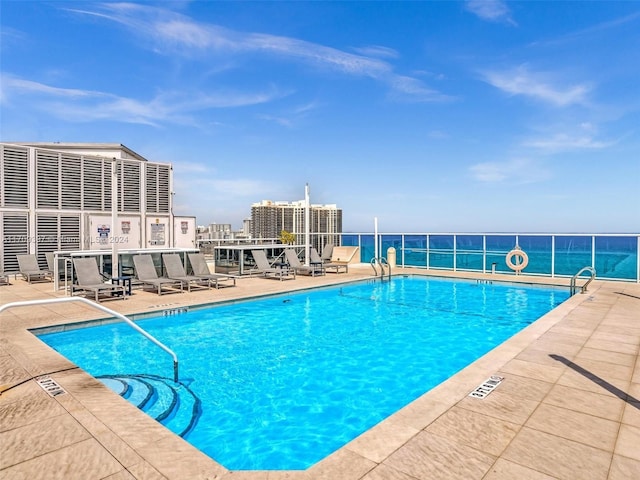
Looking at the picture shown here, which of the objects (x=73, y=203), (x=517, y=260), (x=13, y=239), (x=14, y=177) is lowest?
Answer: (x=517, y=260)

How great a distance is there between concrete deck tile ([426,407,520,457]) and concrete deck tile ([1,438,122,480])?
6.18 feet

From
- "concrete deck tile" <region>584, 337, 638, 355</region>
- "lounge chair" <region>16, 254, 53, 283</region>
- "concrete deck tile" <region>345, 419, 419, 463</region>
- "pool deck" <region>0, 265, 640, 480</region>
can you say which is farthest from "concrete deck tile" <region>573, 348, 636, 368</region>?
"lounge chair" <region>16, 254, 53, 283</region>

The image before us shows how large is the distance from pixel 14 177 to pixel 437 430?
13.6 m

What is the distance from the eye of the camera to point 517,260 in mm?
11281

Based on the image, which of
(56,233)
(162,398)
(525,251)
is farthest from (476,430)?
(56,233)

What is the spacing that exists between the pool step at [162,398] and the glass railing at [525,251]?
9277 mm

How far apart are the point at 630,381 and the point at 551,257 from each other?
339 inches

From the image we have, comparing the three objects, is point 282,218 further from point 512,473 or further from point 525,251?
point 512,473

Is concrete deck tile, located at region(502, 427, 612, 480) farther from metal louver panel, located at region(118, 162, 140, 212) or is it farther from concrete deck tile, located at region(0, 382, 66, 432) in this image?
metal louver panel, located at region(118, 162, 140, 212)

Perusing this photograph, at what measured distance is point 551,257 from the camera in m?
10.9

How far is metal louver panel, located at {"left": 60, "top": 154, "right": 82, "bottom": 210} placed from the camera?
12.5 metres

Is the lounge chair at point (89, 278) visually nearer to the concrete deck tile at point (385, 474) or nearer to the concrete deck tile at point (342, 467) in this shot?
the concrete deck tile at point (342, 467)

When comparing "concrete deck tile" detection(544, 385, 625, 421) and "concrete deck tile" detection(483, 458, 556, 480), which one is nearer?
"concrete deck tile" detection(483, 458, 556, 480)

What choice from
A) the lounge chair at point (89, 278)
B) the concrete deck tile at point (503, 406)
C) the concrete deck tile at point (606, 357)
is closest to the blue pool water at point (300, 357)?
the concrete deck tile at point (503, 406)
